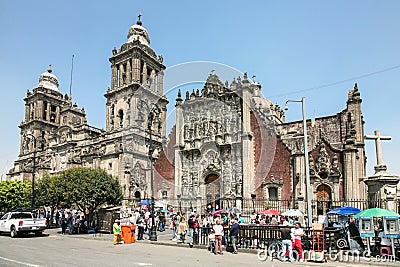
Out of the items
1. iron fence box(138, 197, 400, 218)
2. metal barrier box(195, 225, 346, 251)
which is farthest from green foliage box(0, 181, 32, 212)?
metal barrier box(195, 225, 346, 251)

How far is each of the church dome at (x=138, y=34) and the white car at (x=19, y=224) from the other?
114 ft

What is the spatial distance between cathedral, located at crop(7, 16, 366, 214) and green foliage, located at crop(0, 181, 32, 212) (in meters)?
6.68

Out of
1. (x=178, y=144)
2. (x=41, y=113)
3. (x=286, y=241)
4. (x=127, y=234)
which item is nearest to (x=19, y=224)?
(x=127, y=234)

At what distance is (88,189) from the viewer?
1058 inches

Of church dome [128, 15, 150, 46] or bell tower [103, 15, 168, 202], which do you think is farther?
church dome [128, 15, 150, 46]

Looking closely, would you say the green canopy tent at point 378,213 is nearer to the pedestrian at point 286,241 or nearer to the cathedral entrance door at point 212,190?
the pedestrian at point 286,241

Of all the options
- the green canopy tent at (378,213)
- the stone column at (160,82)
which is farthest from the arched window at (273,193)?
the stone column at (160,82)

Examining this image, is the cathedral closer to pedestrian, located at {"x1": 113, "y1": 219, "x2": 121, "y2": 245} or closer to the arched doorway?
the arched doorway

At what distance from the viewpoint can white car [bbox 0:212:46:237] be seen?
21.1 meters

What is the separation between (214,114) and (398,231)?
1017 inches

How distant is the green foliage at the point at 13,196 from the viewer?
47.5 m

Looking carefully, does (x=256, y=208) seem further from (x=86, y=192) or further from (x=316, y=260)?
(x=316, y=260)

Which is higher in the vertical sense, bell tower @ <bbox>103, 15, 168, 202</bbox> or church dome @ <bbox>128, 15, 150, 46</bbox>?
church dome @ <bbox>128, 15, 150, 46</bbox>

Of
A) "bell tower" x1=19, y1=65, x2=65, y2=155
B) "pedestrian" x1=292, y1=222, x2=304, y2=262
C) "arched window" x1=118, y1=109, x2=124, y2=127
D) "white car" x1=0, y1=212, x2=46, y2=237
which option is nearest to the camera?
"pedestrian" x1=292, y1=222, x2=304, y2=262
